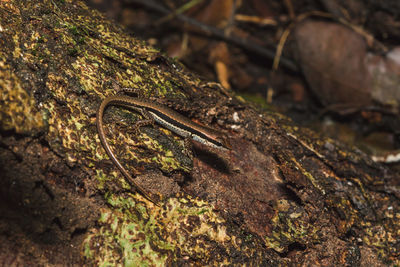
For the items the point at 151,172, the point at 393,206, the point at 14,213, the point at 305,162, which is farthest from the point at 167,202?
the point at 393,206

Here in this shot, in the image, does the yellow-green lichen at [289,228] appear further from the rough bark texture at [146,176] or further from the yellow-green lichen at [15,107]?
the yellow-green lichen at [15,107]

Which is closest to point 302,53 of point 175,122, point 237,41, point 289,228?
point 237,41

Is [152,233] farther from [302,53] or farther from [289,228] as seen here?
[302,53]

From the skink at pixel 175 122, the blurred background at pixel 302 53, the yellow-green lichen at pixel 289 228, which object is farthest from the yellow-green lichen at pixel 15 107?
the blurred background at pixel 302 53

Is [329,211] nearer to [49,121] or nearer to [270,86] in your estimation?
[49,121]

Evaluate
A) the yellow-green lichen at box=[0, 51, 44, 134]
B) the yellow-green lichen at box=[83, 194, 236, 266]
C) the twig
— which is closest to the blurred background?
the twig

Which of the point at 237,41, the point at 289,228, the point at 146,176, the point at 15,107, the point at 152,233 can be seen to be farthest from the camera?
the point at 237,41
